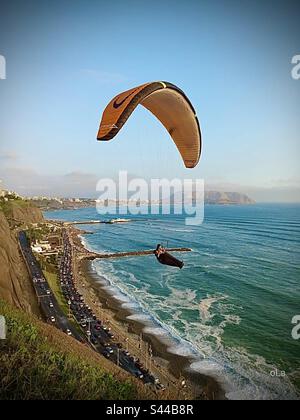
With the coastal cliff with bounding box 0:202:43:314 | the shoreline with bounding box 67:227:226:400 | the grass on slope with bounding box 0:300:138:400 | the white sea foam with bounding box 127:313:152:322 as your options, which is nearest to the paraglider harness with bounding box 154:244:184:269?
the grass on slope with bounding box 0:300:138:400

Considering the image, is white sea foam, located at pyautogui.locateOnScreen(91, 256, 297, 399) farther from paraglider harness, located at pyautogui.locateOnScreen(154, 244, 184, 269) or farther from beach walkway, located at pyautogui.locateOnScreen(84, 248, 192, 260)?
beach walkway, located at pyautogui.locateOnScreen(84, 248, 192, 260)

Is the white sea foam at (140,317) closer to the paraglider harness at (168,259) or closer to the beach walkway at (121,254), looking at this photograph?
the paraglider harness at (168,259)

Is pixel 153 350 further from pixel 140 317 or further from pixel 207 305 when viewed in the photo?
pixel 207 305

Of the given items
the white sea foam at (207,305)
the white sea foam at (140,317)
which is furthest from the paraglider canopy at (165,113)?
the white sea foam at (207,305)

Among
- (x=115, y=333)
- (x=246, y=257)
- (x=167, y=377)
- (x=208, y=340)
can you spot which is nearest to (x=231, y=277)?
(x=246, y=257)
